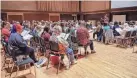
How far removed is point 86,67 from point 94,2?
539 inches

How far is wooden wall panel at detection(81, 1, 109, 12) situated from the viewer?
50.6ft

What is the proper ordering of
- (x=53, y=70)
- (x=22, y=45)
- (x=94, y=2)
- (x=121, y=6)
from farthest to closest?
1. (x=94, y=2)
2. (x=121, y=6)
3. (x=53, y=70)
4. (x=22, y=45)

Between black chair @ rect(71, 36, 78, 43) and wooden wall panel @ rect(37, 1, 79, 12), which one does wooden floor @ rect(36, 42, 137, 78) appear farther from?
wooden wall panel @ rect(37, 1, 79, 12)

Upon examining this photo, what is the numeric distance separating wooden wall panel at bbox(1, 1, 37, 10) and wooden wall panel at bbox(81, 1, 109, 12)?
5.99m

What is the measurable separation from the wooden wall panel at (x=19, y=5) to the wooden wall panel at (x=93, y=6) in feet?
19.6

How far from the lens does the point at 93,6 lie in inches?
674

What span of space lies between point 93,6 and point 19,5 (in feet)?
26.5

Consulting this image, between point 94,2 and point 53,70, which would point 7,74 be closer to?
point 53,70

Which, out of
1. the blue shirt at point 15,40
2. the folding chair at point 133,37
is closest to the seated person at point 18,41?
the blue shirt at point 15,40

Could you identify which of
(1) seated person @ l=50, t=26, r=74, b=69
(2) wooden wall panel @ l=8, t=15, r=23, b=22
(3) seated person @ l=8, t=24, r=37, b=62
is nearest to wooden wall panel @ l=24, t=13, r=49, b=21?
(2) wooden wall panel @ l=8, t=15, r=23, b=22

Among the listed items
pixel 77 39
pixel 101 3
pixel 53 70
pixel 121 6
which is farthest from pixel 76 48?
pixel 101 3

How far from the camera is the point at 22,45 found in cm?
389

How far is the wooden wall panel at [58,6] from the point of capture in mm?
16594

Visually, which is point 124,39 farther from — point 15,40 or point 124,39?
point 15,40
